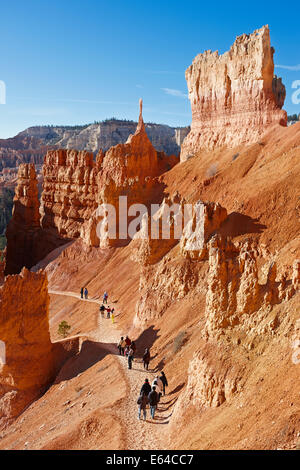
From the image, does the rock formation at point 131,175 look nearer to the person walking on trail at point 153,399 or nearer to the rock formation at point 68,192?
the rock formation at point 68,192

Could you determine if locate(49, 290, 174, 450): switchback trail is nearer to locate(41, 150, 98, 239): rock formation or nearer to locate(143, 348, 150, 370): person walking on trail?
locate(143, 348, 150, 370): person walking on trail

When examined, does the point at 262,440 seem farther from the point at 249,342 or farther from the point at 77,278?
the point at 77,278

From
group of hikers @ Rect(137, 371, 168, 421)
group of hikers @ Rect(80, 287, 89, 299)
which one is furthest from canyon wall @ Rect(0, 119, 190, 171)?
group of hikers @ Rect(137, 371, 168, 421)

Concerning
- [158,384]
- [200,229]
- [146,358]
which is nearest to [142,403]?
[158,384]

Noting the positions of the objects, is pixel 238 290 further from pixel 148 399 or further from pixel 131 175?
pixel 131 175

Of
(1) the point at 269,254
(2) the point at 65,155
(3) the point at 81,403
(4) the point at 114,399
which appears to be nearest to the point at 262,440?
(4) the point at 114,399

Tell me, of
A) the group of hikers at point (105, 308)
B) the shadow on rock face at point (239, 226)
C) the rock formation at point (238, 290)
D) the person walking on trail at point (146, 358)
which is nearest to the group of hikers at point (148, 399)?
the rock formation at point (238, 290)
